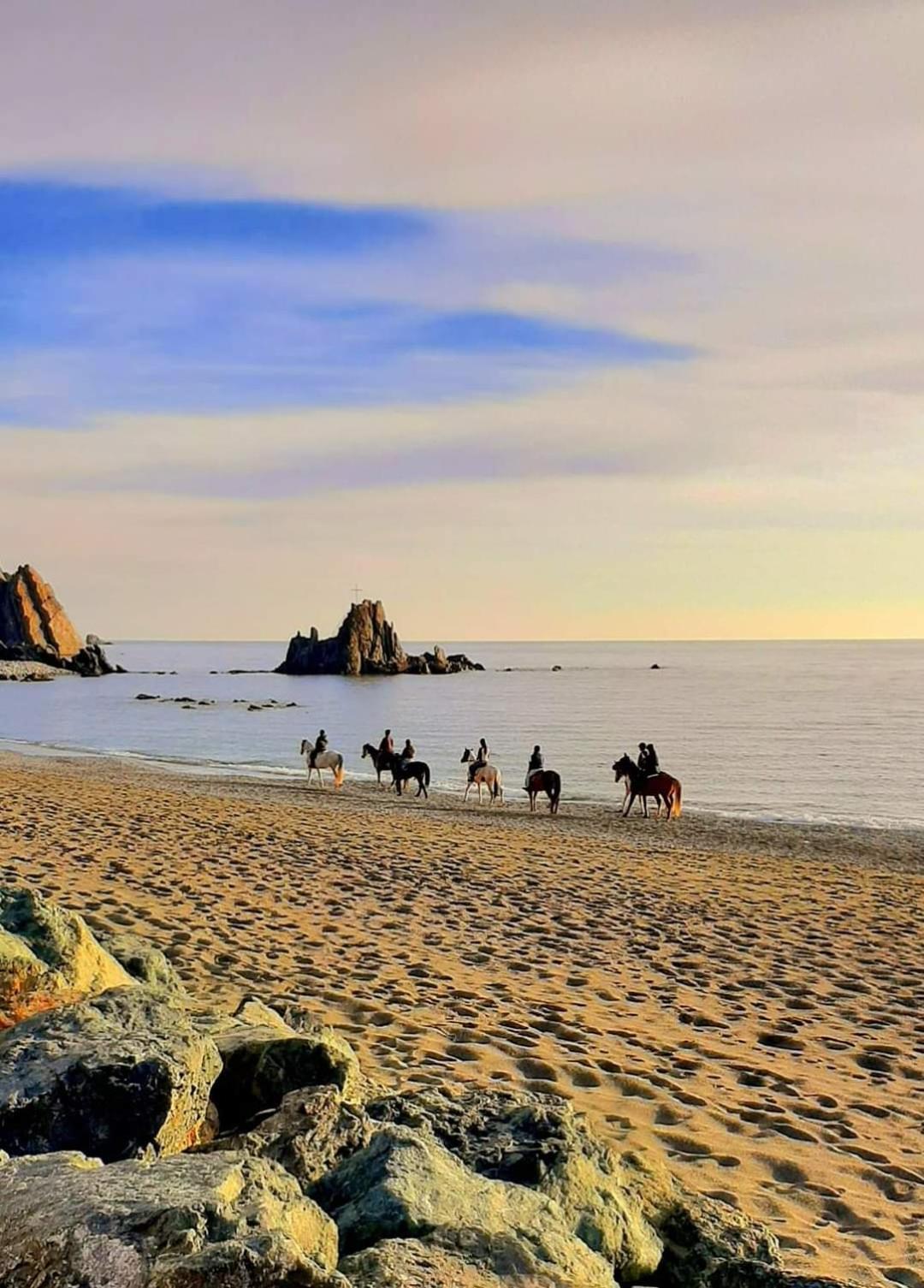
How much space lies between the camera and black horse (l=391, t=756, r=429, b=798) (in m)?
29.0

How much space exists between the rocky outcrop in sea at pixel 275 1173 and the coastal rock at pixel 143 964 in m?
0.78

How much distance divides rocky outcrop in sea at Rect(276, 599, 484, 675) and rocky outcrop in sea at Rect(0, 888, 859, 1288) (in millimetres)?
129071

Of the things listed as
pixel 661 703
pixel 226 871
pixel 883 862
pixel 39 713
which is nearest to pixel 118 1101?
pixel 226 871

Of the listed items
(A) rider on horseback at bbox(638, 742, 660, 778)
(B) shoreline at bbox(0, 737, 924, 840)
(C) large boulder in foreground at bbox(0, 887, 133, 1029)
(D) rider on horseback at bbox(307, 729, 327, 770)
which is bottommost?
(B) shoreline at bbox(0, 737, 924, 840)

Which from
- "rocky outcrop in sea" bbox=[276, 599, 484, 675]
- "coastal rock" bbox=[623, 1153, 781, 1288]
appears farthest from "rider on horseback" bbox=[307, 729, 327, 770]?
"rocky outcrop in sea" bbox=[276, 599, 484, 675]

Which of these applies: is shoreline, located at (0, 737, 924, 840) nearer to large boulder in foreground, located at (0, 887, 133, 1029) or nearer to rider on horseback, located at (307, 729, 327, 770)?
rider on horseback, located at (307, 729, 327, 770)

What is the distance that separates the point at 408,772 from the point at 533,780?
460 centimetres

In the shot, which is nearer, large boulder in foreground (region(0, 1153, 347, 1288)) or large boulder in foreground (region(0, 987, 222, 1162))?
large boulder in foreground (region(0, 1153, 347, 1288))

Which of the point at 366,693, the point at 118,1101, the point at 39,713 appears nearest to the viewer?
the point at 118,1101

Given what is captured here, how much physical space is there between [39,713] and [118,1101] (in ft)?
228

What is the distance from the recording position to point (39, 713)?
2665 inches

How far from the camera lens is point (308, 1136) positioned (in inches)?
143

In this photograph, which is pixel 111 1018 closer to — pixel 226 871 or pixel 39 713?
pixel 226 871

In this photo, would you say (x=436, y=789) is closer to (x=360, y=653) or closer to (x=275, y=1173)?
(x=275, y=1173)
